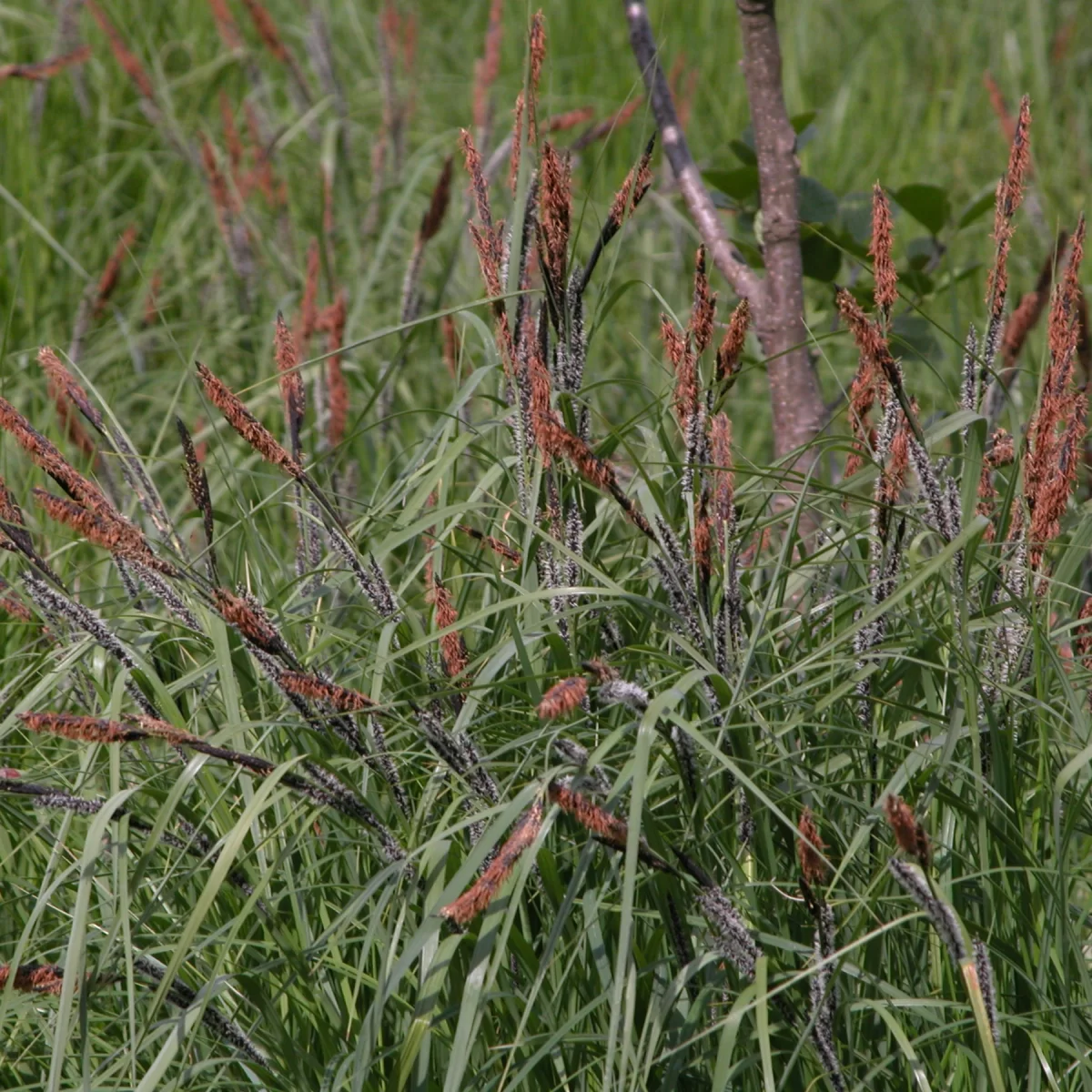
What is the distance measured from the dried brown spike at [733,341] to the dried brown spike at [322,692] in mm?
502

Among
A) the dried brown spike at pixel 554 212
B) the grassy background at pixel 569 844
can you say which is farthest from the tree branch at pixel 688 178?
the dried brown spike at pixel 554 212

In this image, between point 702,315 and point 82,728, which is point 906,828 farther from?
point 82,728

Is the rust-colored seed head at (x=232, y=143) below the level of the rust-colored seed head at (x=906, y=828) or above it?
below

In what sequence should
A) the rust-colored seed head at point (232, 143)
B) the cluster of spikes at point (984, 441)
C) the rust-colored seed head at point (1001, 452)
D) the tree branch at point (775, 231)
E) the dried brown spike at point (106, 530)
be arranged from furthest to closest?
the rust-colored seed head at point (232, 143) → the tree branch at point (775, 231) → the rust-colored seed head at point (1001, 452) → the cluster of spikes at point (984, 441) → the dried brown spike at point (106, 530)

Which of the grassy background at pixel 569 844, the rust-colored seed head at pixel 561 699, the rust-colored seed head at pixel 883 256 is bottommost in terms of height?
the grassy background at pixel 569 844

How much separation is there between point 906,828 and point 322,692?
53cm

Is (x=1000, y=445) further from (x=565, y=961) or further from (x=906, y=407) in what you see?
(x=565, y=961)

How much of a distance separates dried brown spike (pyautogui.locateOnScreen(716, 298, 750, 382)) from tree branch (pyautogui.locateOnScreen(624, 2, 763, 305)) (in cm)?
104

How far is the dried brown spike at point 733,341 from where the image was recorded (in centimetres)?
146

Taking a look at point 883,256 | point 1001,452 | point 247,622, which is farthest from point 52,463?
point 1001,452

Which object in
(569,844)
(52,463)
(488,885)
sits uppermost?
(52,463)

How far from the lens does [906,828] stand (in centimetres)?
110

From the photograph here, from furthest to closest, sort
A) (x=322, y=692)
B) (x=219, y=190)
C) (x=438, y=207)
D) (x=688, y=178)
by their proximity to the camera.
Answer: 1. (x=219, y=190)
2. (x=438, y=207)
3. (x=688, y=178)
4. (x=322, y=692)

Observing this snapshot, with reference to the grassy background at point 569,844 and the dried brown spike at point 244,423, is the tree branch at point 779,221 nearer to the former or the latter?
the grassy background at point 569,844
